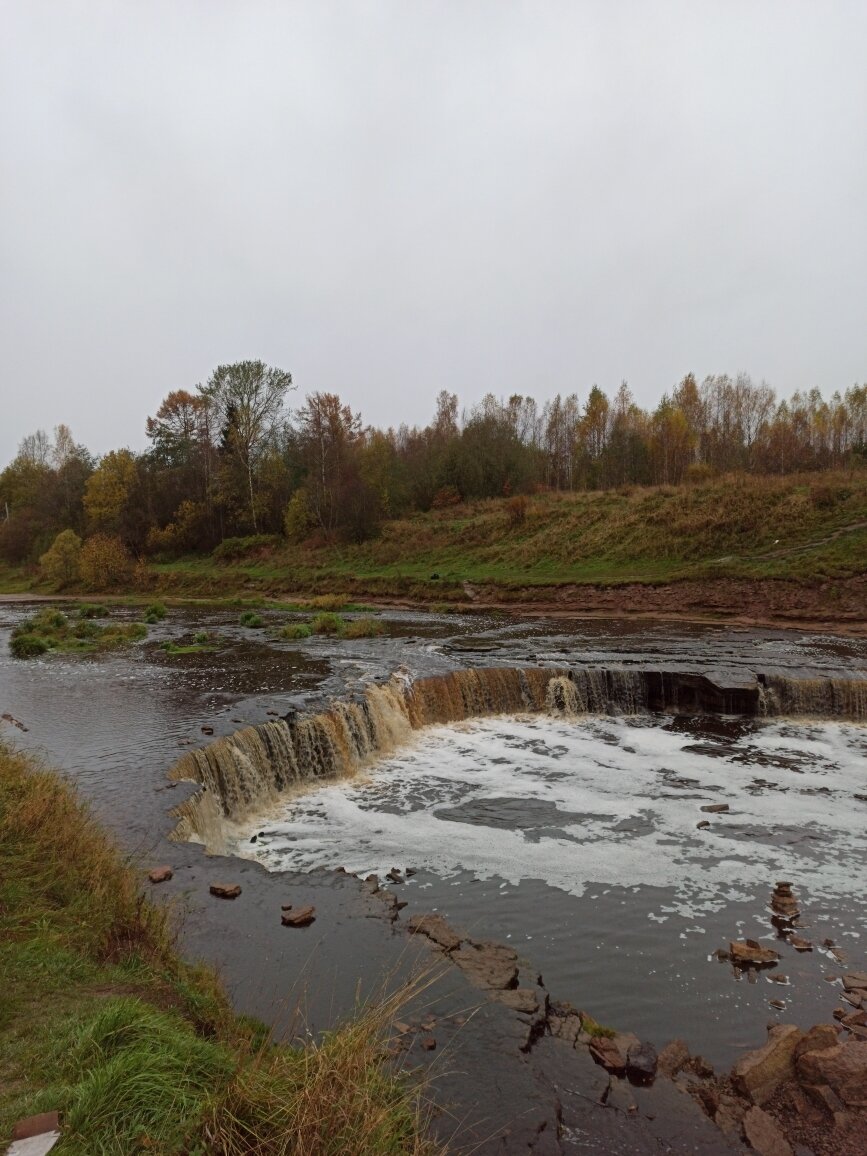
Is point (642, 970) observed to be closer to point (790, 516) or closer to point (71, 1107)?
point (71, 1107)

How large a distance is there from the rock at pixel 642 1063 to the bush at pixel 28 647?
2202 cm

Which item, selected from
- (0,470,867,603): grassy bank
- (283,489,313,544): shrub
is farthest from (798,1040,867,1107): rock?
(283,489,313,544): shrub

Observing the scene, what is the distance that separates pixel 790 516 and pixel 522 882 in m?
28.3

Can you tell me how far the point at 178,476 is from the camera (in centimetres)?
5488

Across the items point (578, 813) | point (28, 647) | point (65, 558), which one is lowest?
point (578, 813)

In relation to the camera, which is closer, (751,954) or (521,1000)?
(521,1000)

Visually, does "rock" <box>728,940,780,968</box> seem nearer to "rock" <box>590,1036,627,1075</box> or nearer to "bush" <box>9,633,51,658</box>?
"rock" <box>590,1036,627,1075</box>

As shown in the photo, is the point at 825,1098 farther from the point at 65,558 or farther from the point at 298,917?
the point at 65,558

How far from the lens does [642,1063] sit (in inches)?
212

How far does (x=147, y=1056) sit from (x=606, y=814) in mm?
8632

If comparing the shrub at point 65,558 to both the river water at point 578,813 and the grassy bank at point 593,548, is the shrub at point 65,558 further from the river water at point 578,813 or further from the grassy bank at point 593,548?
the river water at point 578,813

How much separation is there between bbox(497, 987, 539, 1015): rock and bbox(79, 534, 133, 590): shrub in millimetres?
43949

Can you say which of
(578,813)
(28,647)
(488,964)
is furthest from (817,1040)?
(28,647)

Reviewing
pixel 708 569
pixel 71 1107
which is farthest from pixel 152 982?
pixel 708 569
